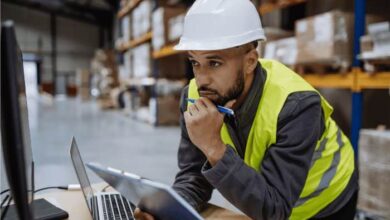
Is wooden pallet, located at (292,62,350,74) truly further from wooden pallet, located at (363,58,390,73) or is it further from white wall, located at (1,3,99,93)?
white wall, located at (1,3,99,93)

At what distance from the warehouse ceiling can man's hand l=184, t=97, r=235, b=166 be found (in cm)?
2120

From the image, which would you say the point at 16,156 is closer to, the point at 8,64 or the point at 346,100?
the point at 8,64

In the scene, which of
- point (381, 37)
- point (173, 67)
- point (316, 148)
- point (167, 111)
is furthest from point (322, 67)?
point (173, 67)

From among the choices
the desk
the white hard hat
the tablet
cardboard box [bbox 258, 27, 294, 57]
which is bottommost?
the desk

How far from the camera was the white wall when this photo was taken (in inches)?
928

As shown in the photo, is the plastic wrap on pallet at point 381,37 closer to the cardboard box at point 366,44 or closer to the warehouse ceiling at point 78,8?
the cardboard box at point 366,44

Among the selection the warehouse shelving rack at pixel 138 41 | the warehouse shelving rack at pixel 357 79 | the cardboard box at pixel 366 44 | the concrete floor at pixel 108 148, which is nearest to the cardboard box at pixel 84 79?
the warehouse shelving rack at pixel 138 41

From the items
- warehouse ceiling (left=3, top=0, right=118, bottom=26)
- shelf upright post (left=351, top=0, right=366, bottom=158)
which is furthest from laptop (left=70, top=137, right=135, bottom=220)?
warehouse ceiling (left=3, top=0, right=118, bottom=26)

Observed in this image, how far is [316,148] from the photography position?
1413 mm

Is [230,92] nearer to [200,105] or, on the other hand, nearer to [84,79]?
[200,105]

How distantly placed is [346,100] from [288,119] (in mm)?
3573

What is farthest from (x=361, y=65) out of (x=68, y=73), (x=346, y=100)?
(x=68, y=73)

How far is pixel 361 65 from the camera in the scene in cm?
330

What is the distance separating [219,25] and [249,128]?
1.17 feet
